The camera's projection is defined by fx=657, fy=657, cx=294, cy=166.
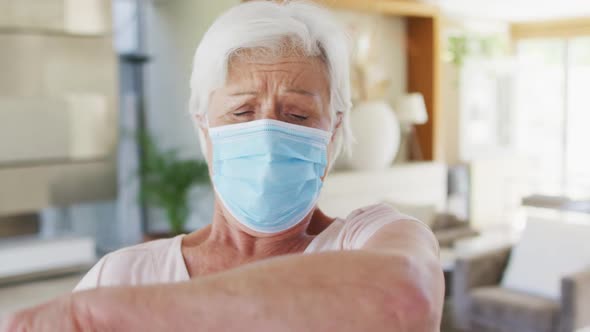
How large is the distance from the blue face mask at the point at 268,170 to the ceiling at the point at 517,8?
5921 mm

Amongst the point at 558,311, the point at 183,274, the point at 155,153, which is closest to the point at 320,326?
the point at 183,274

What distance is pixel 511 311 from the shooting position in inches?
128

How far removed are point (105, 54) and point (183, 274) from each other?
358cm

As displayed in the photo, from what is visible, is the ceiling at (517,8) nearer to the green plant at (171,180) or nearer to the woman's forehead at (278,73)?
the green plant at (171,180)

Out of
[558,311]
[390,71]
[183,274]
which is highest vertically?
[390,71]

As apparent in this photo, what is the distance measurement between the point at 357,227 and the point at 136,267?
0.19m

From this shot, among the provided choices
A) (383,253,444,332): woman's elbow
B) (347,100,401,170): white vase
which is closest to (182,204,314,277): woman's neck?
(383,253,444,332): woman's elbow

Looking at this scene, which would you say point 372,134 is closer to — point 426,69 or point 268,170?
point 426,69

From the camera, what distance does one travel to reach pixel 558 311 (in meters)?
3.13

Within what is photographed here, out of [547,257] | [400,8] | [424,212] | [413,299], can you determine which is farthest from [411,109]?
[413,299]

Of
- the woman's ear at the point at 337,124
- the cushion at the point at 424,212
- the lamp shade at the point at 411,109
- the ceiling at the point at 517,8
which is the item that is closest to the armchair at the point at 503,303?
the cushion at the point at 424,212

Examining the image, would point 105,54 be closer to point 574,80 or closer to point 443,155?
point 443,155

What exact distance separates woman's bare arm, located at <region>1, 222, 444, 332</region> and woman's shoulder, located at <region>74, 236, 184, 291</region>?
0.82ft

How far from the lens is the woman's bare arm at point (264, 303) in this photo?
281 mm
